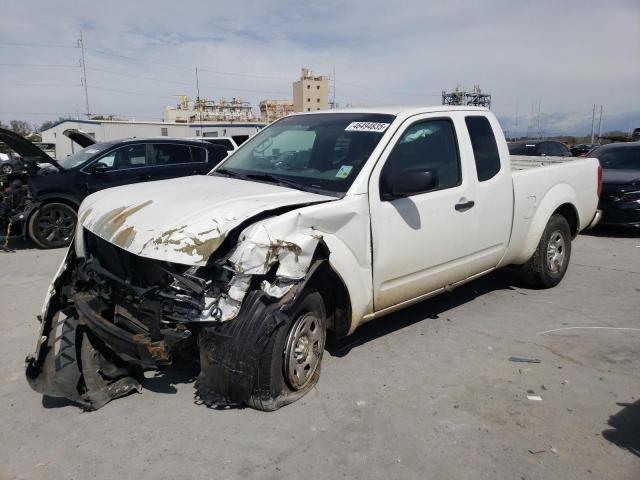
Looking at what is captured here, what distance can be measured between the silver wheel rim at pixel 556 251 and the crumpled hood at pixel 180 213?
3.36 metres

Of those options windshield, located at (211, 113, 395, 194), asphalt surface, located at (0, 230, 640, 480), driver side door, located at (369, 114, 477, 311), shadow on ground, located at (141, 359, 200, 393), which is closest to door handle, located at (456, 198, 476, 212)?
driver side door, located at (369, 114, 477, 311)

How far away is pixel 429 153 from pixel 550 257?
2.43 metres

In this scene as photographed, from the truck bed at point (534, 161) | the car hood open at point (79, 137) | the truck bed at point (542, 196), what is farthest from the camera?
the car hood open at point (79, 137)

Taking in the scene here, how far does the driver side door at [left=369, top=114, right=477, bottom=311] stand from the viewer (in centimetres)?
376

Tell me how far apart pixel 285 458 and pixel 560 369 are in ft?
7.50

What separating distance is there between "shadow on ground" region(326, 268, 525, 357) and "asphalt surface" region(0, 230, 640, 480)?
0.09ft

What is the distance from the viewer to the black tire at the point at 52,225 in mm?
8430

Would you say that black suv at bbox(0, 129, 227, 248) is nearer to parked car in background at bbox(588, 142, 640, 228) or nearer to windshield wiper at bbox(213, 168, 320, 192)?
windshield wiper at bbox(213, 168, 320, 192)

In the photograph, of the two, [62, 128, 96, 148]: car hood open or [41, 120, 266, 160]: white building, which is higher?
[41, 120, 266, 160]: white building

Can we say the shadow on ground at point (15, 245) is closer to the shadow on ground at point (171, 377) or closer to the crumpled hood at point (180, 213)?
the crumpled hood at point (180, 213)

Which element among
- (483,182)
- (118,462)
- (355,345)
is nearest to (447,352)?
(355,345)

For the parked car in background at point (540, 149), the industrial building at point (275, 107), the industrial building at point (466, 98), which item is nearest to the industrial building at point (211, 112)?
the industrial building at point (275, 107)

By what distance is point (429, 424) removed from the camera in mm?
3127

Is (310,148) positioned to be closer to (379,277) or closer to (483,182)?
(379,277)
